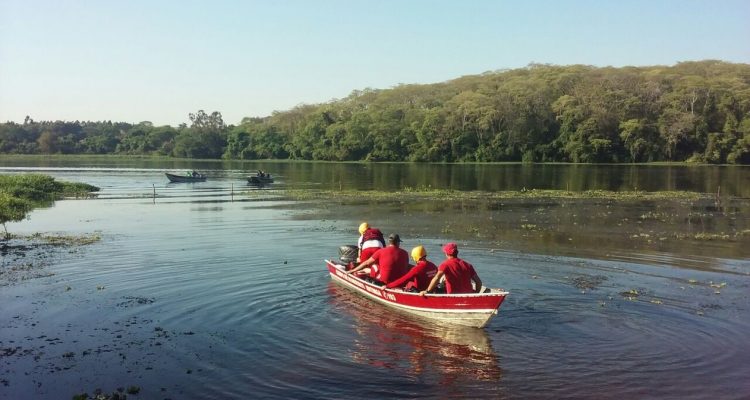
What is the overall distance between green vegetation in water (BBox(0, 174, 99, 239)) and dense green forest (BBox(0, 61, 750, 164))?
98371 mm

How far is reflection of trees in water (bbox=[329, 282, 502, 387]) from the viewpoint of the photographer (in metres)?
11.8

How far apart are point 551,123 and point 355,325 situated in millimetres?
133078

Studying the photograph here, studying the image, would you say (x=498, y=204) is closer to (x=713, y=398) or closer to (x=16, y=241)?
(x=16, y=241)

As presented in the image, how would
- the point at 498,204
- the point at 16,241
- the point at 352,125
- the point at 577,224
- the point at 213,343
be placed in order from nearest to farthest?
the point at 213,343 < the point at 16,241 < the point at 577,224 < the point at 498,204 < the point at 352,125

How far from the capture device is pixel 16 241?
88.4 ft

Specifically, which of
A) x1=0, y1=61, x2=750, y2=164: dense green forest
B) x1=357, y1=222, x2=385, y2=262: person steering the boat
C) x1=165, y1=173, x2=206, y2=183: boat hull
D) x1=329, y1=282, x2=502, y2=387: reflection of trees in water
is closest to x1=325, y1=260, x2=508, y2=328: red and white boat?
x1=329, y1=282, x2=502, y2=387: reflection of trees in water

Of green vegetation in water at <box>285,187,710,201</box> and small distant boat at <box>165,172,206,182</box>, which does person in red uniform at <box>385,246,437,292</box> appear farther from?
small distant boat at <box>165,172,206,182</box>

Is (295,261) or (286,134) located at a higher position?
(286,134)

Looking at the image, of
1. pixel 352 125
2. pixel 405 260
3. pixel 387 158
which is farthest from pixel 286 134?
pixel 405 260

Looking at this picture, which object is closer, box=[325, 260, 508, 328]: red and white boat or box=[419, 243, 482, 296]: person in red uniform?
box=[325, 260, 508, 328]: red and white boat

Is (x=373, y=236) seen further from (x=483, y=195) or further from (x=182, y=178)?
(x=182, y=178)

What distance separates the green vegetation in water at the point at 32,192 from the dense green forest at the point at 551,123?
98.4m

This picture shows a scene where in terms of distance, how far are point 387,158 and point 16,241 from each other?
12935 cm

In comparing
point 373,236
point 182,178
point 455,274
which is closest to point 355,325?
point 455,274
